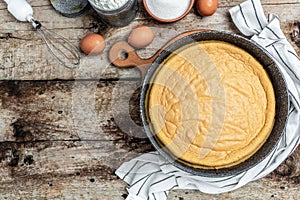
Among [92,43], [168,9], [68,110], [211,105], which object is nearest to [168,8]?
[168,9]

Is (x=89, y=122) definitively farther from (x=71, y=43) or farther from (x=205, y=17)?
(x=205, y=17)

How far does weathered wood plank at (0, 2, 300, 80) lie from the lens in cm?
175

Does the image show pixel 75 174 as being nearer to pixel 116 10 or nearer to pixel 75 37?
pixel 75 37

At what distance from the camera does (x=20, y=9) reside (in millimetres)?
1735

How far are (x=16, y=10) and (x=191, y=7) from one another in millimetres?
636

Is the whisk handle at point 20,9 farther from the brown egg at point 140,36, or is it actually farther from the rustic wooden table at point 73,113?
the brown egg at point 140,36

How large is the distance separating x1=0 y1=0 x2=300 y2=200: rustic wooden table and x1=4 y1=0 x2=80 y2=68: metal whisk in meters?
0.02

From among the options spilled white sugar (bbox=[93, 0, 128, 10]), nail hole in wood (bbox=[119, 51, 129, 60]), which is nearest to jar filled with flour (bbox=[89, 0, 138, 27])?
spilled white sugar (bbox=[93, 0, 128, 10])

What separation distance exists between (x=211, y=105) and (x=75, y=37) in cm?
64

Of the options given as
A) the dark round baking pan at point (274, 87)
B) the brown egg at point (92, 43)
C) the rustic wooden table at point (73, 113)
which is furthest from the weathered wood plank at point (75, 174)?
the brown egg at point (92, 43)

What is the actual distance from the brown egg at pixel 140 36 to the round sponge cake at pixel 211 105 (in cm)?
19

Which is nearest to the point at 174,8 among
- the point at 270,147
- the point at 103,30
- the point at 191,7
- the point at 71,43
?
the point at 191,7

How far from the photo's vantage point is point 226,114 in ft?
4.67

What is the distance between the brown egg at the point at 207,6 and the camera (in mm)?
1664
